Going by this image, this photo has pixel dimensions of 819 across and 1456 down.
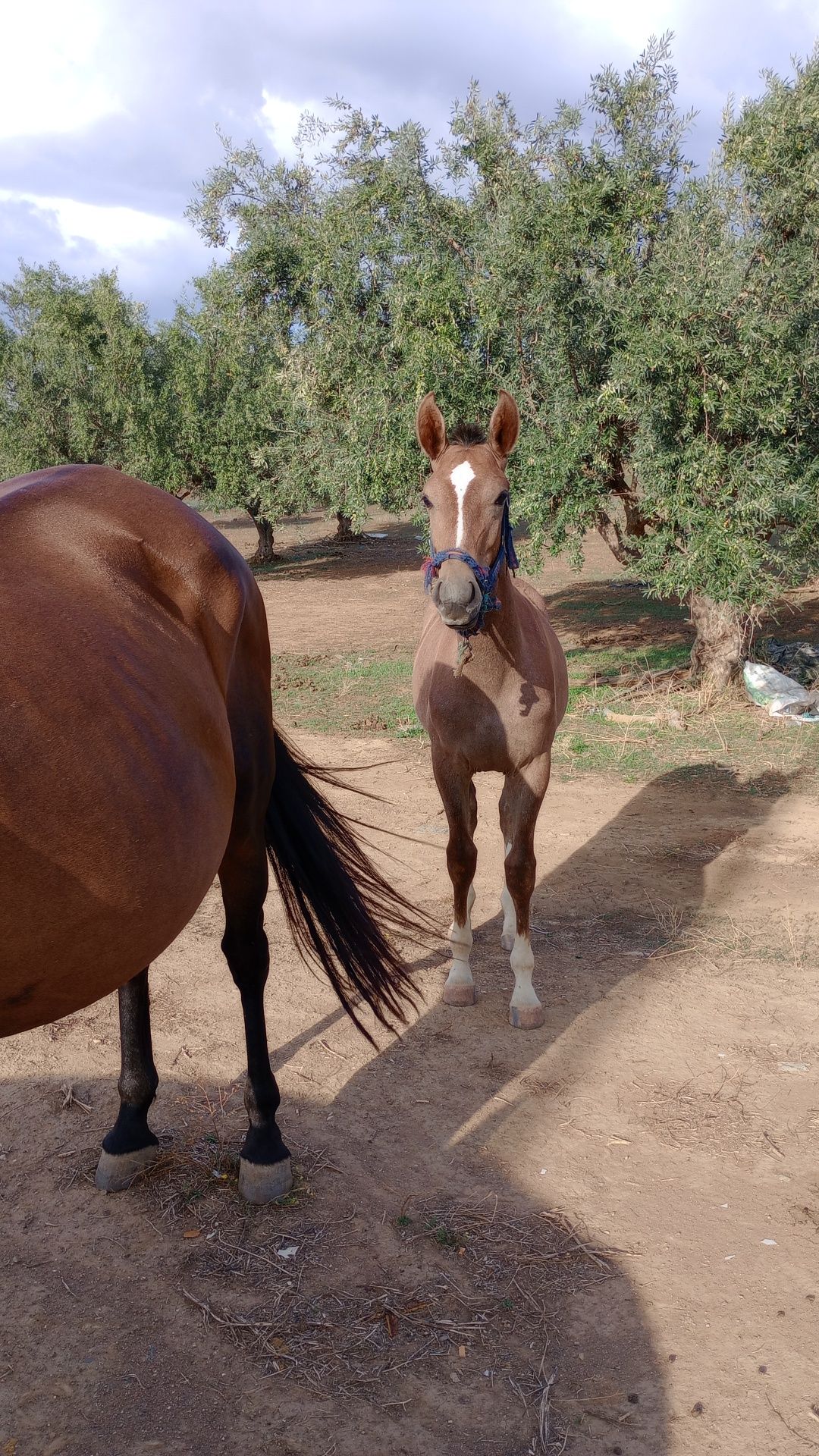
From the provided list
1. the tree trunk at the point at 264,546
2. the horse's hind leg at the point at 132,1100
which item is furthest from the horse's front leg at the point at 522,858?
the tree trunk at the point at 264,546

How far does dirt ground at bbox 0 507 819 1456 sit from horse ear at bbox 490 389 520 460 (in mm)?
2290

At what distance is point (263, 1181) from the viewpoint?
2.73 m

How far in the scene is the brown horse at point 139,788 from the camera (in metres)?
1.75

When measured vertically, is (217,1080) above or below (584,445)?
below

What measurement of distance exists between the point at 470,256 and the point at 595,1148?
8.26 metres

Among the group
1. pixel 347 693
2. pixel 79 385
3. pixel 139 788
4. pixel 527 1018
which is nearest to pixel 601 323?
pixel 347 693

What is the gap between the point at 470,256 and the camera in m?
8.81

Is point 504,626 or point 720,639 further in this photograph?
point 720,639

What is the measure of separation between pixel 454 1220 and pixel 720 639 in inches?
281

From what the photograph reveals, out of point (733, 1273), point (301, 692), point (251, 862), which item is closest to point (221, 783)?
point (251, 862)

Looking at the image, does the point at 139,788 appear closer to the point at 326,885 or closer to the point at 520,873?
the point at 326,885

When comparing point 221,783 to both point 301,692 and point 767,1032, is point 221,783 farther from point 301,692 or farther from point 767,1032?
point 301,692

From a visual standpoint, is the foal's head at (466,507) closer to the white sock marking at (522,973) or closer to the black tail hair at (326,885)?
the black tail hair at (326,885)

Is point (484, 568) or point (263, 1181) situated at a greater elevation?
point (484, 568)
